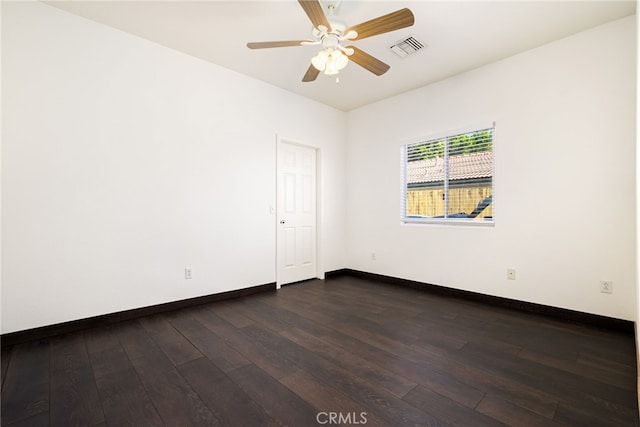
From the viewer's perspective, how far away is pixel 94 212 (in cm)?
266

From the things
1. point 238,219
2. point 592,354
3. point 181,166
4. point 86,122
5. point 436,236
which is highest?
point 86,122

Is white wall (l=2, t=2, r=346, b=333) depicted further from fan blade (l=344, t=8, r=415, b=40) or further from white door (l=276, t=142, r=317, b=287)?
fan blade (l=344, t=8, r=415, b=40)

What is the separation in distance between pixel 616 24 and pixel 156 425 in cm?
462

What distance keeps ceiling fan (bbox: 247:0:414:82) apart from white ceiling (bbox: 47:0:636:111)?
10.0 inches

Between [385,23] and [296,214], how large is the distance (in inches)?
112

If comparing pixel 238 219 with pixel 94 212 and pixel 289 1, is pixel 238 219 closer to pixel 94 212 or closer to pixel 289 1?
pixel 94 212

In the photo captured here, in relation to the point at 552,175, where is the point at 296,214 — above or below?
below

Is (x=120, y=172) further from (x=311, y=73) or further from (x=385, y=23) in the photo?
(x=385, y=23)

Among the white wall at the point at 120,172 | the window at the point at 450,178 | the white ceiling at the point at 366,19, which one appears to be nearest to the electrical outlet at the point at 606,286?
the window at the point at 450,178

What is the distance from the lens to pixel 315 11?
1.88 meters

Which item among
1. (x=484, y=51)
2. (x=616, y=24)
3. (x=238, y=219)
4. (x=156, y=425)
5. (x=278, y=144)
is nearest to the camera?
(x=156, y=425)

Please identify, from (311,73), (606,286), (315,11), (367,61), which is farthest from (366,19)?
(606,286)

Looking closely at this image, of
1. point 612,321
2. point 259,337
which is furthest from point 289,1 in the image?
point 612,321

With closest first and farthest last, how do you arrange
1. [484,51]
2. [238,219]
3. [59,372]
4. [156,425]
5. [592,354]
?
[156,425] < [59,372] < [592,354] < [484,51] < [238,219]
